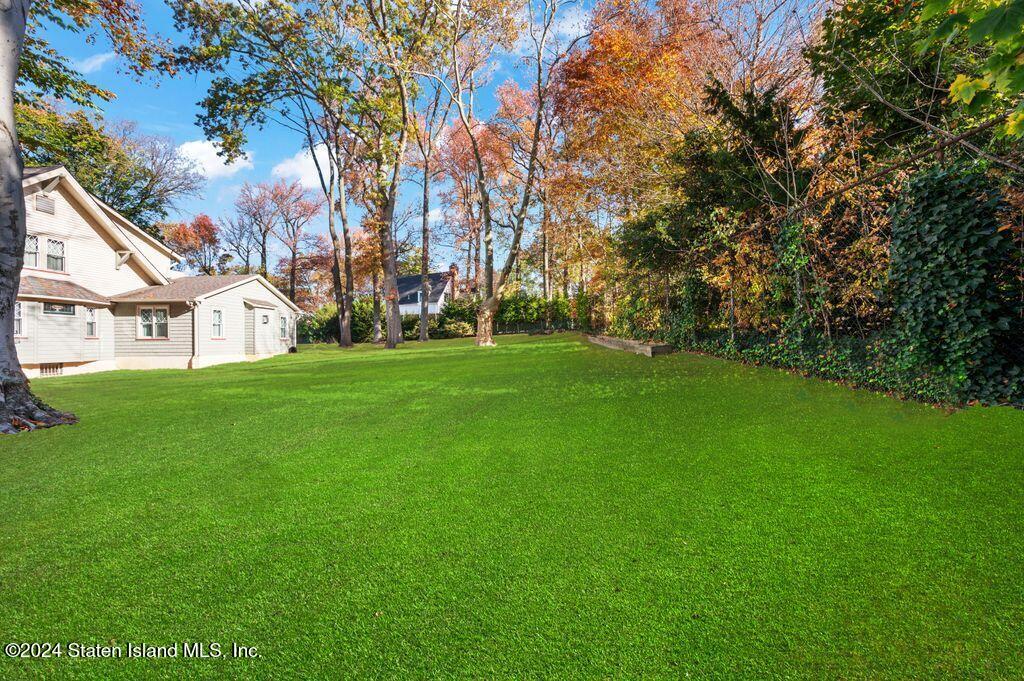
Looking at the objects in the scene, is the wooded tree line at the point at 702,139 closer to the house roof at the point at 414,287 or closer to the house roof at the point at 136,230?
the house roof at the point at 136,230

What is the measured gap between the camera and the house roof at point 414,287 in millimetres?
50406

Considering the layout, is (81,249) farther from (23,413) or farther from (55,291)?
(23,413)

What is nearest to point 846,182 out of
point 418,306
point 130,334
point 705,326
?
point 705,326

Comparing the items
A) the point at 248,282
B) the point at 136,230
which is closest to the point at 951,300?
the point at 248,282

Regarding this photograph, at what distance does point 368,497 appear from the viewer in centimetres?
331

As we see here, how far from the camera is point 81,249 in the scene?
16.6 metres

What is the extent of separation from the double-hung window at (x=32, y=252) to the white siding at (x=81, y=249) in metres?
0.10

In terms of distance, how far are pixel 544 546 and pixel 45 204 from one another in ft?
67.7

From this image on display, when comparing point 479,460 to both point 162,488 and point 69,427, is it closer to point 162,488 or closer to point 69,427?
point 162,488

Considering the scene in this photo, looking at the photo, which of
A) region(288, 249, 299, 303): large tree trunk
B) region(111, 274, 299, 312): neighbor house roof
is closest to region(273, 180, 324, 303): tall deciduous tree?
region(288, 249, 299, 303): large tree trunk

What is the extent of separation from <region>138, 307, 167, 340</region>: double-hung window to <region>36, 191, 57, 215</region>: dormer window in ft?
14.0

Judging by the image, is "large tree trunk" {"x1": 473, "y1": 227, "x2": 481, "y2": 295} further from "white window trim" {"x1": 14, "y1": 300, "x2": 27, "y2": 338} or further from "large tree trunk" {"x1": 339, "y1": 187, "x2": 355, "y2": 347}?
"white window trim" {"x1": 14, "y1": 300, "x2": 27, "y2": 338}

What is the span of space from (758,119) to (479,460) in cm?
846

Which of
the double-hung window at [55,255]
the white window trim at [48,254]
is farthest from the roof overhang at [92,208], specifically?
the double-hung window at [55,255]
